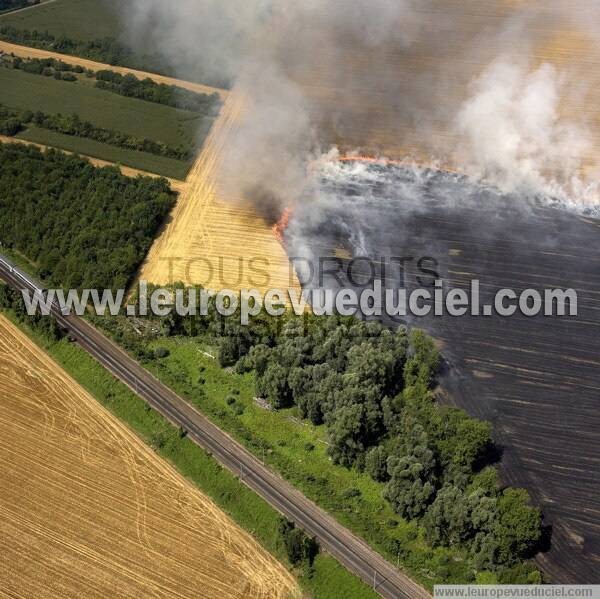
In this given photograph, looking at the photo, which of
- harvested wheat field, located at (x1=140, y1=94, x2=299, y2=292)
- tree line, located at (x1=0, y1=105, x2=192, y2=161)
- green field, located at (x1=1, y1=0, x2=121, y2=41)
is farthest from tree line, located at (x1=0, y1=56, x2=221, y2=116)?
harvested wheat field, located at (x1=140, y1=94, x2=299, y2=292)

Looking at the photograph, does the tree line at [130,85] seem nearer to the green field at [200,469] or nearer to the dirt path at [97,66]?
the dirt path at [97,66]

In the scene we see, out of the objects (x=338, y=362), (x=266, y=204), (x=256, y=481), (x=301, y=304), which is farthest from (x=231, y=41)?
(x=256, y=481)

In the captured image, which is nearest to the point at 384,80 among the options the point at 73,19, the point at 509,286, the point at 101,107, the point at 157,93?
the point at 157,93

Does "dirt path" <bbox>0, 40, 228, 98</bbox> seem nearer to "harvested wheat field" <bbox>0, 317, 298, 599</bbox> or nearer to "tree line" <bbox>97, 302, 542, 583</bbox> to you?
"tree line" <bbox>97, 302, 542, 583</bbox>

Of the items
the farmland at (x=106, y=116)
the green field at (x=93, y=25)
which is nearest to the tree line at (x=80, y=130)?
the farmland at (x=106, y=116)

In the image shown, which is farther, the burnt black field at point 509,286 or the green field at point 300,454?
the burnt black field at point 509,286

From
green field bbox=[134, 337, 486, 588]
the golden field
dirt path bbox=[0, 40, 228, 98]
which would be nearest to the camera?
green field bbox=[134, 337, 486, 588]

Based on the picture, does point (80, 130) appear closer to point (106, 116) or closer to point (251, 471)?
point (106, 116)

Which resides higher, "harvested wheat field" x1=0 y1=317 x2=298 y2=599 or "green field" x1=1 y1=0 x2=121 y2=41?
"green field" x1=1 y1=0 x2=121 y2=41
